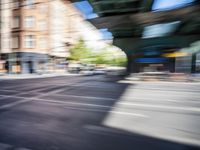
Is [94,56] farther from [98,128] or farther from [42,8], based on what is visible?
[98,128]

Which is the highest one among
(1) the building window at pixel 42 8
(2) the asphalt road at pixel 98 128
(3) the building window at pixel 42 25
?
(1) the building window at pixel 42 8

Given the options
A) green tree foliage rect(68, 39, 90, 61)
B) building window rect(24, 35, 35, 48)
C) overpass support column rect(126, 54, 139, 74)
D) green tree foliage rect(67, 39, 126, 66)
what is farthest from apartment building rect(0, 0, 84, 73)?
overpass support column rect(126, 54, 139, 74)

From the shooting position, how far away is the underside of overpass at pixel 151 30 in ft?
48.7

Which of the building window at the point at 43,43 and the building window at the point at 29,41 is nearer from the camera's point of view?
the building window at the point at 29,41

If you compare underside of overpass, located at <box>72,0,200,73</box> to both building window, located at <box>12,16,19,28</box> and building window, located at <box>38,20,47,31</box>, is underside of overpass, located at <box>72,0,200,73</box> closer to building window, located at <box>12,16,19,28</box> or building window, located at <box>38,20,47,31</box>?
building window, located at <box>38,20,47,31</box>

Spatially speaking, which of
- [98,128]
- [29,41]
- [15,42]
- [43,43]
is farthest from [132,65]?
[98,128]

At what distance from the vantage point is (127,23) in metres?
19.2

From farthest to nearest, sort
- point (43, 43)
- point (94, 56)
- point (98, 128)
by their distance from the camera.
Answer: point (94, 56) < point (43, 43) < point (98, 128)

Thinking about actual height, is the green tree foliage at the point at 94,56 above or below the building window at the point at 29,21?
below

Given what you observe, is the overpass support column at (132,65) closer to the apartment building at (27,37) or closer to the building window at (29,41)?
the apartment building at (27,37)

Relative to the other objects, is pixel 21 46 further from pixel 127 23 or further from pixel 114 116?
pixel 114 116

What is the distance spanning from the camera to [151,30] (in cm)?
2288

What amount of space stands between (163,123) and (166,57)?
20.9 m

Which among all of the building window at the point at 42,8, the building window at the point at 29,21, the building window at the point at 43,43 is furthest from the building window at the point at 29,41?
the building window at the point at 42,8
